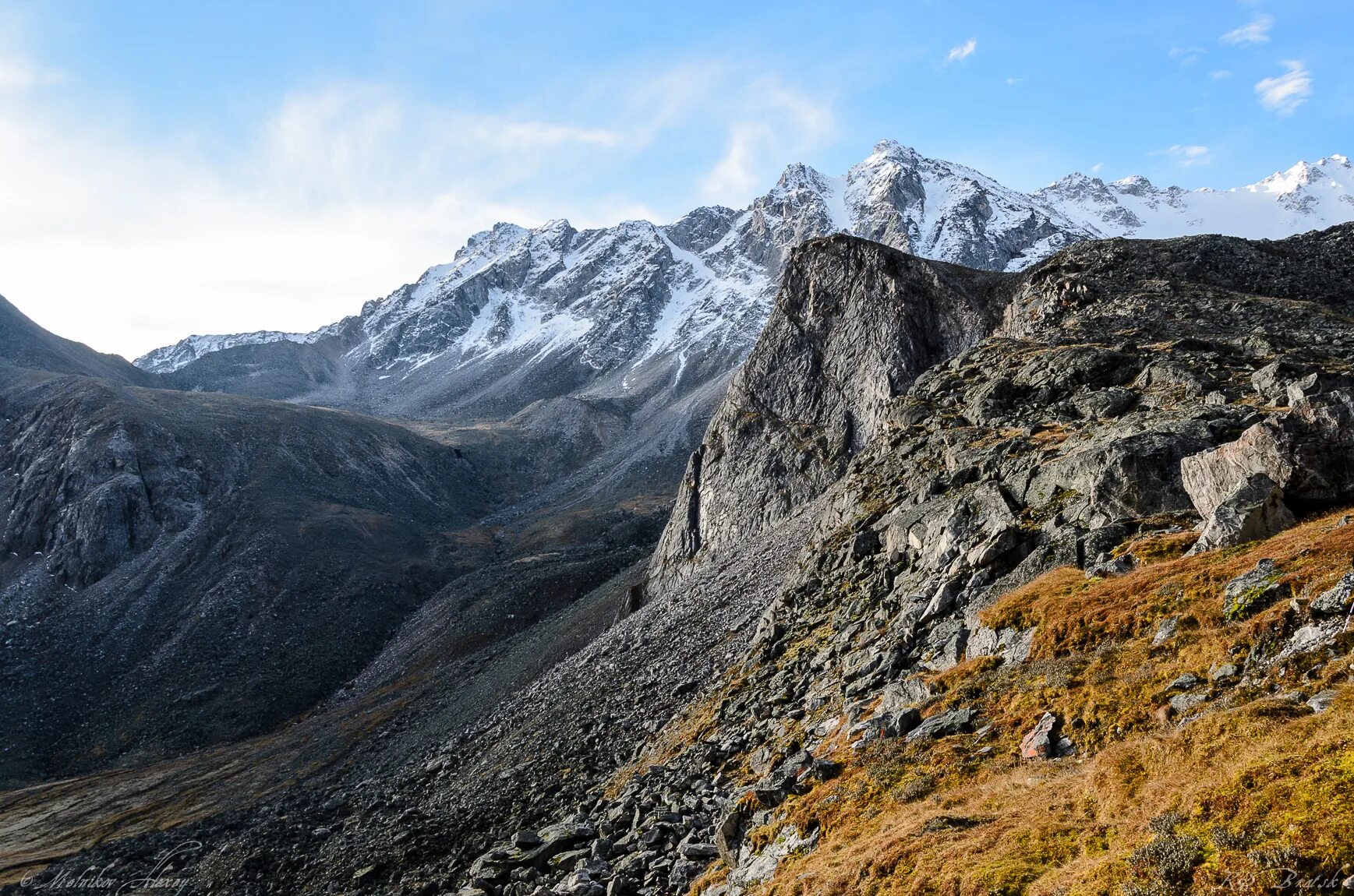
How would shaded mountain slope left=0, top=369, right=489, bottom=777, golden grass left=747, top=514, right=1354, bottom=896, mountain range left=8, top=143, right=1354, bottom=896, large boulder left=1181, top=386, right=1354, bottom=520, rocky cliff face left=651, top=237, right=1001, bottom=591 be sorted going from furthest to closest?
1. shaded mountain slope left=0, top=369, right=489, bottom=777
2. rocky cliff face left=651, top=237, right=1001, bottom=591
3. large boulder left=1181, top=386, right=1354, bottom=520
4. mountain range left=8, top=143, right=1354, bottom=896
5. golden grass left=747, top=514, right=1354, bottom=896

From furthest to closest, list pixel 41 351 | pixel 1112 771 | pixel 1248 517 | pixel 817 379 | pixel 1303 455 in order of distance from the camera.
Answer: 1. pixel 41 351
2. pixel 817 379
3. pixel 1303 455
4. pixel 1248 517
5. pixel 1112 771

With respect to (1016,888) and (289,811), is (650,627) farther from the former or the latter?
(1016,888)

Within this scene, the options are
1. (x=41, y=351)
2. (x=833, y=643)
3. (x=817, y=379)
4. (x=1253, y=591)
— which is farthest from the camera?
(x=41, y=351)

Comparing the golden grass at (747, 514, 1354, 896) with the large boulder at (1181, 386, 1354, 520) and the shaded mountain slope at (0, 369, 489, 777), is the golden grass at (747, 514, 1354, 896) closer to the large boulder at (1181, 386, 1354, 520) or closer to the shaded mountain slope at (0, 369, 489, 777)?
the large boulder at (1181, 386, 1354, 520)

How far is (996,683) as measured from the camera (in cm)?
1641

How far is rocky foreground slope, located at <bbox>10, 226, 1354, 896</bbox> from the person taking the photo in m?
10.7

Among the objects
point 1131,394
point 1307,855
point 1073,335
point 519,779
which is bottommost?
point 519,779

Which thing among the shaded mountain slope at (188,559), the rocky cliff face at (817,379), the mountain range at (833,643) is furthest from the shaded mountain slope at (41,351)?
the rocky cliff face at (817,379)

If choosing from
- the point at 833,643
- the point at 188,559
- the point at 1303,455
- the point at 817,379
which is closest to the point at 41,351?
the point at 188,559

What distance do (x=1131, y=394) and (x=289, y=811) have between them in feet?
149

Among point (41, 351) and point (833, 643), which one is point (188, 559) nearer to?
point (833, 643)

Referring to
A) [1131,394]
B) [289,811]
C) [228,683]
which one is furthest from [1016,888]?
[228,683]

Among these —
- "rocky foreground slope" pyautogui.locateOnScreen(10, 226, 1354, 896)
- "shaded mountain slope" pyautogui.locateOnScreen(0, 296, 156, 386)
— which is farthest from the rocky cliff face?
"shaded mountain slope" pyautogui.locateOnScreen(0, 296, 156, 386)

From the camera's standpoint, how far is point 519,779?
30344mm
